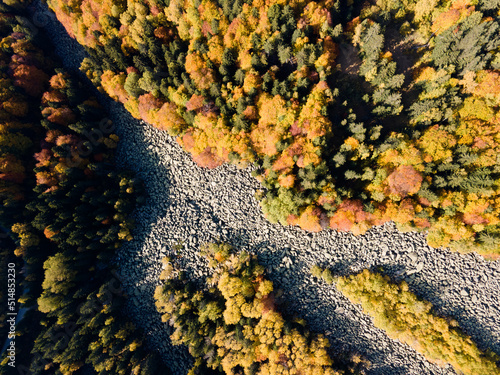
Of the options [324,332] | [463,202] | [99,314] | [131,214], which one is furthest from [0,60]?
[463,202]

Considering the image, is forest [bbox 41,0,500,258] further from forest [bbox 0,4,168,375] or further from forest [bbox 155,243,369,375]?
forest [bbox 0,4,168,375]

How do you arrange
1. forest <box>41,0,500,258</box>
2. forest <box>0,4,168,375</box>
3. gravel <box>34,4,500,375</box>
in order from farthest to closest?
forest <box>0,4,168,375</box>
gravel <box>34,4,500,375</box>
forest <box>41,0,500,258</box>

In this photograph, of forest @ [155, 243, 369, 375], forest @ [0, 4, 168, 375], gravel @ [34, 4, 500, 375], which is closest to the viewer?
forest @ [155, 243, 369, 375]

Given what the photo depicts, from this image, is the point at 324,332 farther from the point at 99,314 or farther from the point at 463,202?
the point at 99,314

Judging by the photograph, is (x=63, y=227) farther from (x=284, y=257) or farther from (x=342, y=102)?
(x=342, y=102)

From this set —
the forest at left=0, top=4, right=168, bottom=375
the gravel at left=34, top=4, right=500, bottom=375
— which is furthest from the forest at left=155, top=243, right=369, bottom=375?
the forest at left=0, top=4, right=168, bottom=375

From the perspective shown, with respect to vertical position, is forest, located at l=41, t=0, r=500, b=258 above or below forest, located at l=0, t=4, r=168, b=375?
above

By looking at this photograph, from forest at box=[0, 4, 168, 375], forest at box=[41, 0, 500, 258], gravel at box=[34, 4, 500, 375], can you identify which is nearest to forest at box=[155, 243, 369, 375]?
gravel at box=[34, 4, 500, 375]

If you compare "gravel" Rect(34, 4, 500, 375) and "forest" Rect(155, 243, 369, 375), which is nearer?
"forest" Rect(155, 243, 369, 375)
